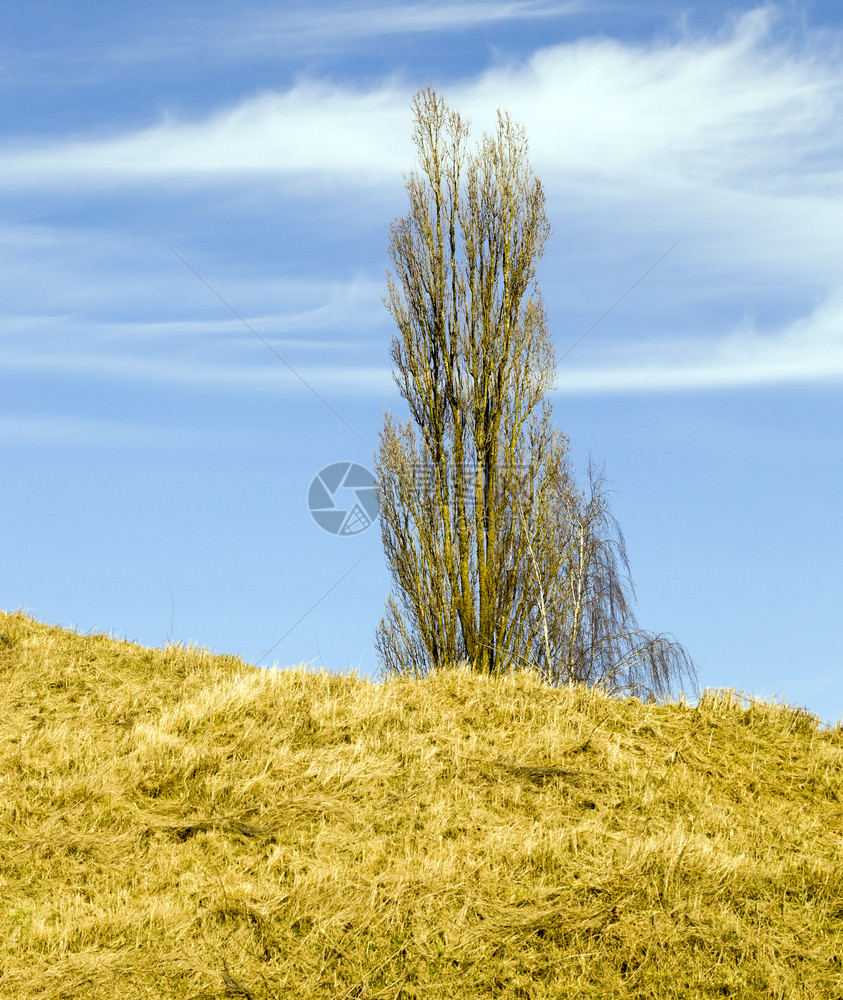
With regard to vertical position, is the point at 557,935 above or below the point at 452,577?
below

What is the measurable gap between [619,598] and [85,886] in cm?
1451

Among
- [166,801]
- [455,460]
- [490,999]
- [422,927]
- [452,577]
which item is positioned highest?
[455,460]

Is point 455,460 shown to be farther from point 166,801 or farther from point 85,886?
point 85,886

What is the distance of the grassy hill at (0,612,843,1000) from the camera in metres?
5.46

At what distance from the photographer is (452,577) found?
15.4 m

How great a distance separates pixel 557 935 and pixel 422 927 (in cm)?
83

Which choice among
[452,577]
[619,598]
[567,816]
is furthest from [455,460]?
[567,816]

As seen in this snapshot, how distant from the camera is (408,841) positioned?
265 inches

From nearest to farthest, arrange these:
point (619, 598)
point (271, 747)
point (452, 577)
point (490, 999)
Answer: point (490, 999) → point (271, 747) → point (452, 577) → point (619, 598)

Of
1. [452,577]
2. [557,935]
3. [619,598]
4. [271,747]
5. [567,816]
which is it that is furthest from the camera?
[619,598]

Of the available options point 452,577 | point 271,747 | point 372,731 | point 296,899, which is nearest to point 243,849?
point 296,899

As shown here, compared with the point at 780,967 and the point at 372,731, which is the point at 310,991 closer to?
the point at 780,967

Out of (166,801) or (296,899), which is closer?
(296,899)

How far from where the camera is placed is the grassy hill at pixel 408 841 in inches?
215
